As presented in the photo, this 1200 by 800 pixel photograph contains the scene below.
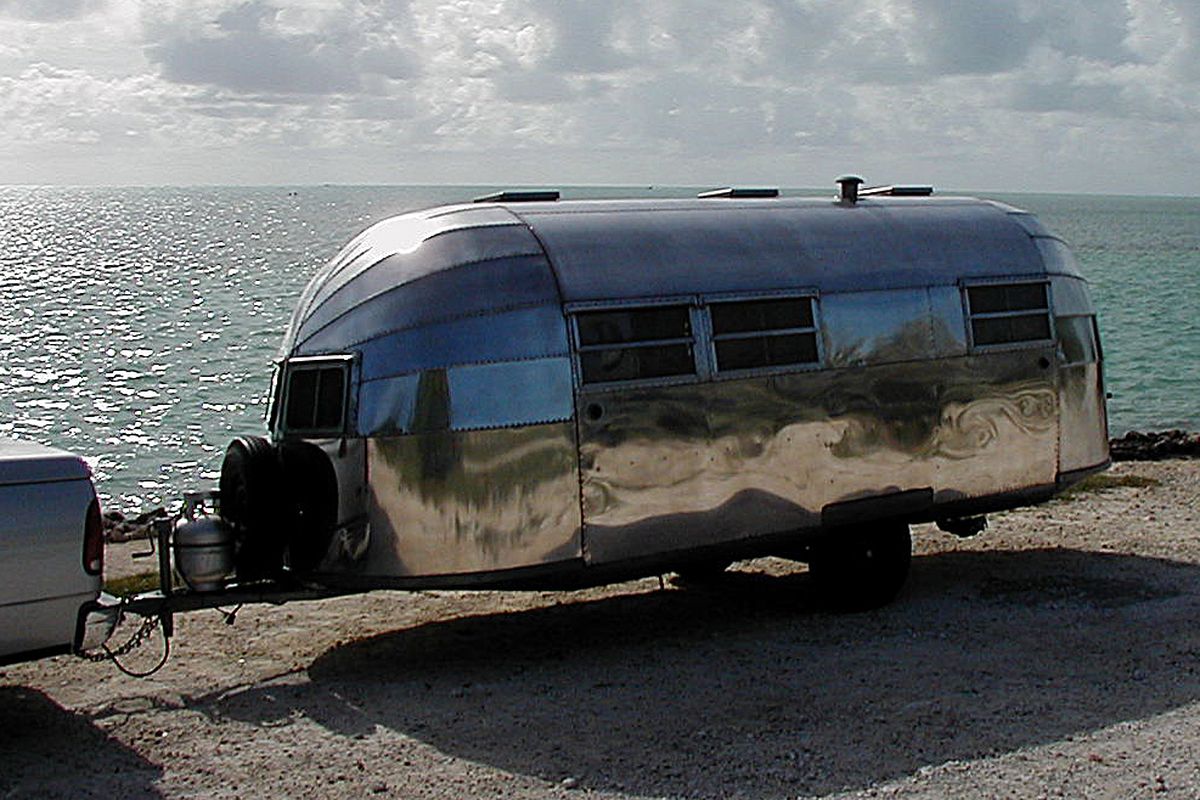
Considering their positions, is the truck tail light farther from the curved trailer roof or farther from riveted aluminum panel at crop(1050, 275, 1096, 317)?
riveted aluminum panel at crop(1050, 275, 1096, 317)

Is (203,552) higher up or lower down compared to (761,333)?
lower down

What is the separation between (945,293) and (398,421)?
453cm

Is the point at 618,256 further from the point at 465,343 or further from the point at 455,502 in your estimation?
the point at 455,502

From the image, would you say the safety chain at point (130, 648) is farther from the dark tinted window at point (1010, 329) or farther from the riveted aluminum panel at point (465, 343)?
the dark tinted window at point (1010, 329)

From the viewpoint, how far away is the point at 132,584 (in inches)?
560

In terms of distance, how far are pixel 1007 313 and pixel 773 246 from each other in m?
2.24

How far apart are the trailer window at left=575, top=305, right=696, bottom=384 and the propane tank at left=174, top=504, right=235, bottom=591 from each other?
2551 millimetres

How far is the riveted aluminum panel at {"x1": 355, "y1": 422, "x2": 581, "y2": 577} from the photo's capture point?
982cm

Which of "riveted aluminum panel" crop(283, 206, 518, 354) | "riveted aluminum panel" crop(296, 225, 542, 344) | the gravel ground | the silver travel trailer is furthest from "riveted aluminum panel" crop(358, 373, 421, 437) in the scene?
the gravel ground

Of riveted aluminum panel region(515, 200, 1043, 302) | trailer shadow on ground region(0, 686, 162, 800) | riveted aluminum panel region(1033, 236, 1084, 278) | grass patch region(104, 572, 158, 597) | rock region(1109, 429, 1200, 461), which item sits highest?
riveted aluminum panel region(515, 200, 1043, 302)

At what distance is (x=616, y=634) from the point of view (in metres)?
11.5

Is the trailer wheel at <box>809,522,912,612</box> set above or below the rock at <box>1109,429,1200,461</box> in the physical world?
above

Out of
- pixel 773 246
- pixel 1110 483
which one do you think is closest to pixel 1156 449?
pixel 1110 483

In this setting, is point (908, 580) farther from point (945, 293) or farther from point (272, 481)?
point (272, 481)
